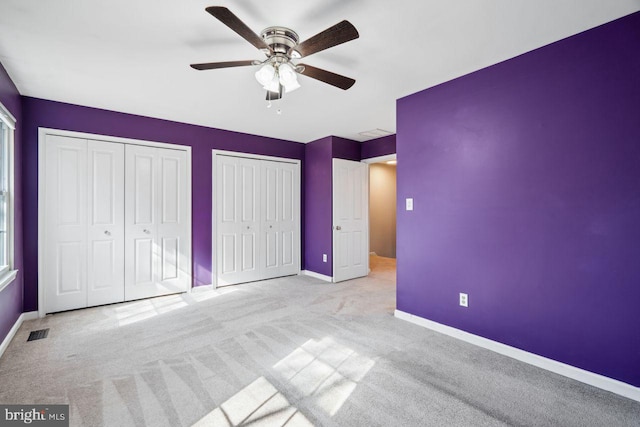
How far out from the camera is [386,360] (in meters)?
2.38

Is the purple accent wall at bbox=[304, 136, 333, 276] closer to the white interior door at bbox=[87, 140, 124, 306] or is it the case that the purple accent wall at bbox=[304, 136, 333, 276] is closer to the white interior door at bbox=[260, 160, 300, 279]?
the white interior door at bbox=[260, 160, 300, 279]

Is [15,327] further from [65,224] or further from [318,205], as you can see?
[318,205]

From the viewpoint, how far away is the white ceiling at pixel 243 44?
73.0 inches

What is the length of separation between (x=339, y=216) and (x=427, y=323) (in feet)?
7.84

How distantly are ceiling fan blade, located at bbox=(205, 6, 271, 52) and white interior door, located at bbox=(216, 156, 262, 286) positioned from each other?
3.03 m

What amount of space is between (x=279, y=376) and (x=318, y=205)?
340 cm

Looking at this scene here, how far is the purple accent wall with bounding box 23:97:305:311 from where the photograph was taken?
3.28m

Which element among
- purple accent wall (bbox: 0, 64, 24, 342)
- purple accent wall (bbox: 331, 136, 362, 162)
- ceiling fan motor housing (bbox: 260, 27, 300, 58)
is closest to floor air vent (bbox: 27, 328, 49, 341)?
purple accent wall (bbox: 0, 64, 24, 342)

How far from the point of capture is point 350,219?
204 inches

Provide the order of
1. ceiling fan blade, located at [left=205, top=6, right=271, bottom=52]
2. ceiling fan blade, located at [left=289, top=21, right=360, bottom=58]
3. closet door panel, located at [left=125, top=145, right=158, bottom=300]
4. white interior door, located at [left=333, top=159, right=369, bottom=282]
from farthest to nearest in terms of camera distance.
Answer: white interior door, located at [left=333, top=159, right=369, bottom=282]
closet door panel, located at [left=125, top=145, right=158, bottom=300]
ceiling fan blade, located at [left=289, top=21, right=360, bottom=58]
ceiling fan blade, located at [left=205, top=6, right=271, bottom=52]

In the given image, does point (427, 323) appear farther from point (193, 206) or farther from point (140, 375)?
point (193, 206)

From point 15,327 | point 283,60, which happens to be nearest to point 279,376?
point 283,60

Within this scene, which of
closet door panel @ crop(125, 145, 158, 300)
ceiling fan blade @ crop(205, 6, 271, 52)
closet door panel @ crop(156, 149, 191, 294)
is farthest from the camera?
closet door panel @ crop(156, 149, 191, 294)

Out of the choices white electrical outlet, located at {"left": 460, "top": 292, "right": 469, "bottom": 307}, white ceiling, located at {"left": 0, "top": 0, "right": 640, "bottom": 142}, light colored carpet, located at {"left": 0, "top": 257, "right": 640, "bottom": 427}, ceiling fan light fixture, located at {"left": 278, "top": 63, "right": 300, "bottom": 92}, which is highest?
white ceiling, located at {"left": 0, "top": 0, "right": 640, "bottom": 142}
